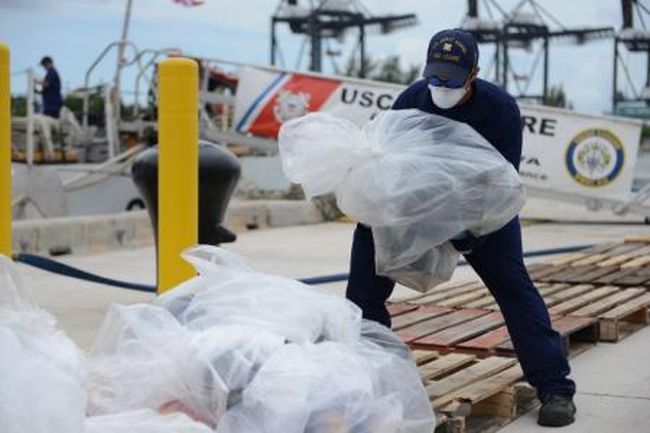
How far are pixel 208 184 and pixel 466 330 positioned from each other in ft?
6.27

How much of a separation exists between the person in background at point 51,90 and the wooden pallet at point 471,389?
43.1ft

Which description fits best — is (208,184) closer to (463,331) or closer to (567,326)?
(463,331)

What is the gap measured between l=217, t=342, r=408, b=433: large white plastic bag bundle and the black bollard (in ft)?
11.1

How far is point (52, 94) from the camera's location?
58.1 feet

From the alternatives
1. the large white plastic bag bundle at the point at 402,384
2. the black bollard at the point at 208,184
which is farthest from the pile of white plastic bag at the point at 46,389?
the black bollard at the point at 208,184

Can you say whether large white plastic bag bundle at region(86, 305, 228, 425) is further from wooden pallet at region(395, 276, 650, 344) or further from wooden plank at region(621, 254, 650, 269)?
wooden plank at region(621, 254, 650, 269)

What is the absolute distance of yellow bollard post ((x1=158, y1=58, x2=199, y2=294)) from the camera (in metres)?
5.94

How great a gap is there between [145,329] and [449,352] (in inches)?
86.5

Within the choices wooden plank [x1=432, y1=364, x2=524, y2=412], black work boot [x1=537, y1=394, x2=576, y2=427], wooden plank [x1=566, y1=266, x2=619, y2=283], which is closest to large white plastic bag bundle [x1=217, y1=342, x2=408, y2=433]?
wooden plank [x1=432, y1=364, x2=524, y2=412]

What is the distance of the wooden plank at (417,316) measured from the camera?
19.8 feet

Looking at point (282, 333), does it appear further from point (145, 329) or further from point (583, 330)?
point (583, 330)

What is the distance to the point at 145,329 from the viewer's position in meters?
3.68

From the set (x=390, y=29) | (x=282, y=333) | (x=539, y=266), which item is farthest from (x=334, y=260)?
(x=390, y=29)

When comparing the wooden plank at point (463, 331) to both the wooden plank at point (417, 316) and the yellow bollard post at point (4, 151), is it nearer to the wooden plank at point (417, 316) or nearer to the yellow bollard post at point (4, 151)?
the wooden plank at point (417, 316)
